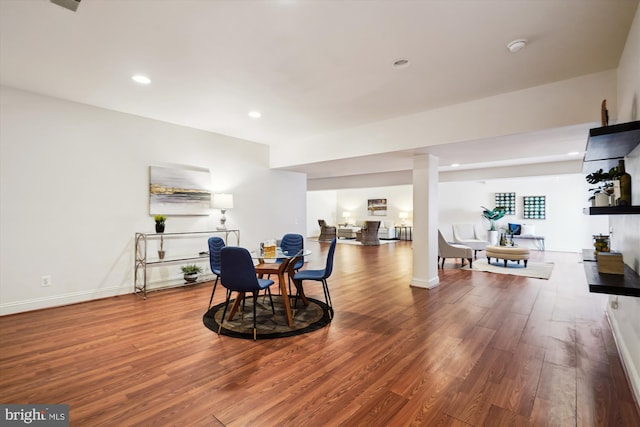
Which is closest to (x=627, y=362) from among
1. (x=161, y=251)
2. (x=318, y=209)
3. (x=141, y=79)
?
(x=141, y=79)

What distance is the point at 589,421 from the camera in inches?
72.8

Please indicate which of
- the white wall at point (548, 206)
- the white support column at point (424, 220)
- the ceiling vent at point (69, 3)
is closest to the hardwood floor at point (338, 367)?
the white support column at point (424, 220)

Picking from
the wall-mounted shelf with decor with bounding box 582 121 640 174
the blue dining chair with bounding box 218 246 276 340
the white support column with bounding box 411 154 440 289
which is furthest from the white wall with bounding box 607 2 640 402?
Result: the blue dining chair with bounding box 218 246 276 340

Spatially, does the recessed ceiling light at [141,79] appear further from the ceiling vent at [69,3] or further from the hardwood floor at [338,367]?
the hardwood floor at [338,367]

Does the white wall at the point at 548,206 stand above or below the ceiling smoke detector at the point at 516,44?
below

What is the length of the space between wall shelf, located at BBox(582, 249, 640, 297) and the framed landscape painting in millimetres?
5337

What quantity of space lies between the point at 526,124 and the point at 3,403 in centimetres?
542

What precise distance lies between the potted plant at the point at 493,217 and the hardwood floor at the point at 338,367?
558cm

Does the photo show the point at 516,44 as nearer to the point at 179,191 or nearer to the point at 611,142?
the point at 611,142

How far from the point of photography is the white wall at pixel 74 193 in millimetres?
3742

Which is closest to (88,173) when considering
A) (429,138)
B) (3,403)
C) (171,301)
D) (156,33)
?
(171,301)

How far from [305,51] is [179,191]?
3.55 m

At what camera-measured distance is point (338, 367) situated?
2469 millimetres

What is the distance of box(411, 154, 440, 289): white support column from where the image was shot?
5.04 m
